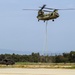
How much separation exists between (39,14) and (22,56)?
3033 centimetres

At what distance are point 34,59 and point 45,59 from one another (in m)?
6.05

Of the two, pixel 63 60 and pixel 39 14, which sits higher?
pixel 39 14

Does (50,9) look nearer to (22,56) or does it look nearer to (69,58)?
(69,58)

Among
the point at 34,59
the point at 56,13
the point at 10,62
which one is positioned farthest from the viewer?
the point at 34,59

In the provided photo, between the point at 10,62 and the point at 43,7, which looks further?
the point at 10,62

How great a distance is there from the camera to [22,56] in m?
87.8

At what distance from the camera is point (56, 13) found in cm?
5591

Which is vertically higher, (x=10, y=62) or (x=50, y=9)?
(x=50, y=9)
